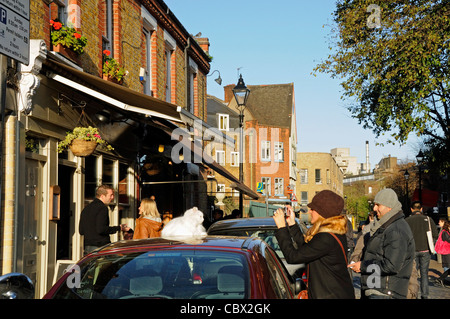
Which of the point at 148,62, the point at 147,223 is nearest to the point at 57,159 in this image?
the point at 147,223

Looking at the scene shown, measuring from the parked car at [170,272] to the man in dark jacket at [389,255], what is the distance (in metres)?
1.76

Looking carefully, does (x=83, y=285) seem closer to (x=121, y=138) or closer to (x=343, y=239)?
(x=343, y=239)

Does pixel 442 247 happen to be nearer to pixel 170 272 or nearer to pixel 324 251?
pixel 324 251

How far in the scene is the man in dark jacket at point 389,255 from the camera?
590 cm

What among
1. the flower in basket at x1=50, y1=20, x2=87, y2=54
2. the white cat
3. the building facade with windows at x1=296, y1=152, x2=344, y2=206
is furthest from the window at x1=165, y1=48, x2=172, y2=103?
the building facade with windows at x1=296, y1=152, x2=344, y2=206

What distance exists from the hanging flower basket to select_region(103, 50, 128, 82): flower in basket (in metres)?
3.14

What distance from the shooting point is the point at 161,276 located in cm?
448

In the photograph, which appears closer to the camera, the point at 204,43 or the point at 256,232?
the point at 256,232

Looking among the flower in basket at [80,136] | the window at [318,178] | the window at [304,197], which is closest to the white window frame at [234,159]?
the window at [304,197]

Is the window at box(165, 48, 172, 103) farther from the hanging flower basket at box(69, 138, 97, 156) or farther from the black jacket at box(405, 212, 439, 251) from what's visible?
the black jacket at box(405, 212, 439, 251)

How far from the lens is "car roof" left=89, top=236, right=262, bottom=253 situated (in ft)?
14.8

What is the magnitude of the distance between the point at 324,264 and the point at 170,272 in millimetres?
1345

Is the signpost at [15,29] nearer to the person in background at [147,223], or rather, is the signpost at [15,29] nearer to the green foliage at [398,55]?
the person in background at [147,223]
